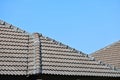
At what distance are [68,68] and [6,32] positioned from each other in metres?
3.74

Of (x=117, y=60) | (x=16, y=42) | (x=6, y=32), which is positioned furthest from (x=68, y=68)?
A: (x=117, y=60)

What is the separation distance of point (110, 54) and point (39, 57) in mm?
12552

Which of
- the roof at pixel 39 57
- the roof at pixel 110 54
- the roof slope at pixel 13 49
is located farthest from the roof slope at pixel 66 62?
the roof at pixel 110 54

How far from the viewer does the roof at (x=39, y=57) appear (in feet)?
38.4

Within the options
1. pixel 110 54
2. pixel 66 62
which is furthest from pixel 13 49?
pixel 110 54

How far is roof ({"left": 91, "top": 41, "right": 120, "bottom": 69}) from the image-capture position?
2205 centimetres

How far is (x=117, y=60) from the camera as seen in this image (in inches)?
859

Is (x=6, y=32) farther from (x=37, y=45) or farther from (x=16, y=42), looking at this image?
(x=37, y=45)

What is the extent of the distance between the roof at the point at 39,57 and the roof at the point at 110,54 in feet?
27.4

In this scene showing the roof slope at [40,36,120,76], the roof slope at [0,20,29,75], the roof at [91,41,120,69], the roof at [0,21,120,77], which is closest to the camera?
the roof slope at [0,20,29,75]

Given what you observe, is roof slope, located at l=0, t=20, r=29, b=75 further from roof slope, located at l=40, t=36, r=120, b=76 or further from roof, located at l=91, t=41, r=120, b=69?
roof, located at l=91, t=41, r=120, b=69

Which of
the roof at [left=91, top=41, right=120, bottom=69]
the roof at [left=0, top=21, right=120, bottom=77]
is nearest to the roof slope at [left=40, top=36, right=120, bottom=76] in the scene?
the roof at [left=0, top=21, right=120, bottom=77]

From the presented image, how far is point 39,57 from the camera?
40.1 feet

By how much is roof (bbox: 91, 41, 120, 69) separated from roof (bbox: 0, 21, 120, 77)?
835 cm
